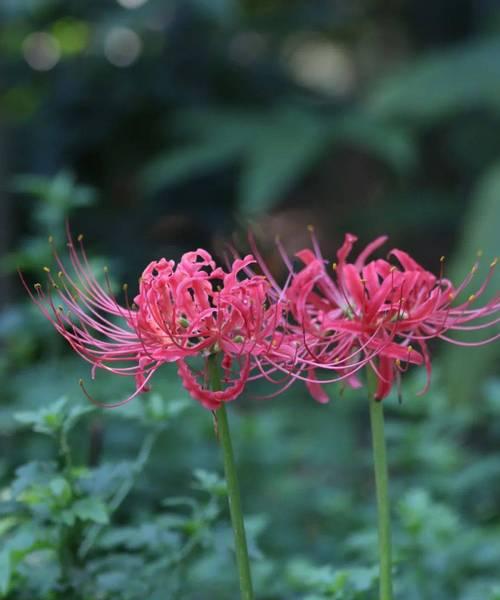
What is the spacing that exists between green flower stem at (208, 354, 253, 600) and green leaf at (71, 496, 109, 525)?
25cm

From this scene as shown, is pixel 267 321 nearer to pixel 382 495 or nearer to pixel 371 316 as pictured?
pixel 371 316

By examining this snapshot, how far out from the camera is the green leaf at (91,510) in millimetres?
1298

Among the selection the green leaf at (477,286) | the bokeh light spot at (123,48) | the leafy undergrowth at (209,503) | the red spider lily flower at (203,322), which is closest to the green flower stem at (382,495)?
the red spider lily flower at (203,322)

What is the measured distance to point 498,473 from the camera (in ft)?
7.25

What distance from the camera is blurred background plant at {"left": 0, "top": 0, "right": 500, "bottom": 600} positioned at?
5.16 feet

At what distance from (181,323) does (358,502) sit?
4.74 ft

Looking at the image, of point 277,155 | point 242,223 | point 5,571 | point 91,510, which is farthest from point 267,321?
point 277,155

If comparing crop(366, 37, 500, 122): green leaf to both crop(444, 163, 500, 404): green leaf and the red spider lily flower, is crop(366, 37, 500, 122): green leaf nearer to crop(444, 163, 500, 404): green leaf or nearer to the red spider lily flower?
crop(444, 163, 500, 404): green leaf

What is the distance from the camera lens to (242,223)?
2.77 m

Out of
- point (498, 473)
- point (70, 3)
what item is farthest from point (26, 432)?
point (70, 3)

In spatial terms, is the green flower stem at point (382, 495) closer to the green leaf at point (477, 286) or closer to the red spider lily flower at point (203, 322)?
the red spider lily flower at point (203, 322)

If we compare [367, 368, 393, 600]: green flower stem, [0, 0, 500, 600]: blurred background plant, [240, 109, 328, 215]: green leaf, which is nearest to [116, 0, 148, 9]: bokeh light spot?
[0, 0, 500, 600]: blurred background plant

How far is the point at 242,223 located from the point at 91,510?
60.8 inches

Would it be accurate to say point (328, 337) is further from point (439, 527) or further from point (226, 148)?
point (226, 148)
